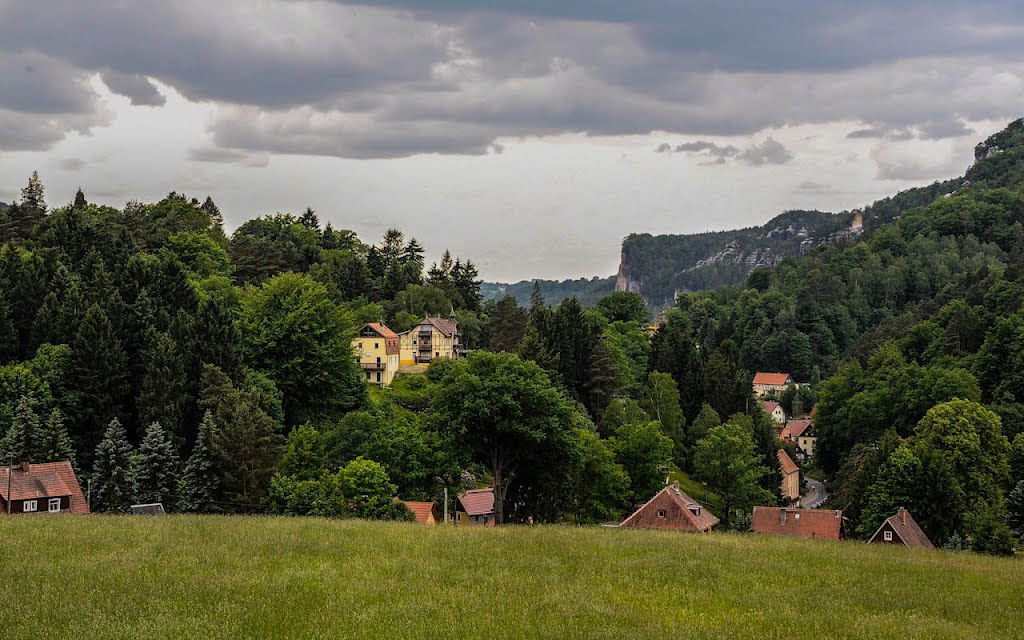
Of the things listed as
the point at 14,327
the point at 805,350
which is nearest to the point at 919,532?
the point at 14,327

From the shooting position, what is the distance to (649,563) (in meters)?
21.8

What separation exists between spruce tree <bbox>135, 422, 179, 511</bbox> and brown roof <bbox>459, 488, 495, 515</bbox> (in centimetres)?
1473

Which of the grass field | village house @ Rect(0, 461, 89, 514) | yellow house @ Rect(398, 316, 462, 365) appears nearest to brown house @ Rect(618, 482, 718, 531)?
the grass field

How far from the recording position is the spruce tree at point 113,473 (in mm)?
46219

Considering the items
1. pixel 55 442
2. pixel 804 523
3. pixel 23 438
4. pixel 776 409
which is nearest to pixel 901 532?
pixel 804 523

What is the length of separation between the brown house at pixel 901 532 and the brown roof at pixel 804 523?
237 centimetres

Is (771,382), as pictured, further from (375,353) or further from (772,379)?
(375,353)

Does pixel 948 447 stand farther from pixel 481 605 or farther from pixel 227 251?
pixel 227 251

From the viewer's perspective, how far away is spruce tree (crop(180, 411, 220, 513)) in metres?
45.5

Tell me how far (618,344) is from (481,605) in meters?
91.3

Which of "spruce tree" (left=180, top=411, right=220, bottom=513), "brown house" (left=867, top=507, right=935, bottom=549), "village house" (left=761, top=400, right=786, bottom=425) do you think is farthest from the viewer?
"village house" (left=761, top=400, right=786, bottom=425)

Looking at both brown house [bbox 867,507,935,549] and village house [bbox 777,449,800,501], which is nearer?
brown house [bbox 867,507,935,549]

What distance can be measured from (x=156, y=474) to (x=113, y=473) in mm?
2312

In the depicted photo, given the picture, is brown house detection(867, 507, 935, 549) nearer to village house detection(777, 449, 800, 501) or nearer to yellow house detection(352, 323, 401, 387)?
village house detection(777, 449, 800, 501)
